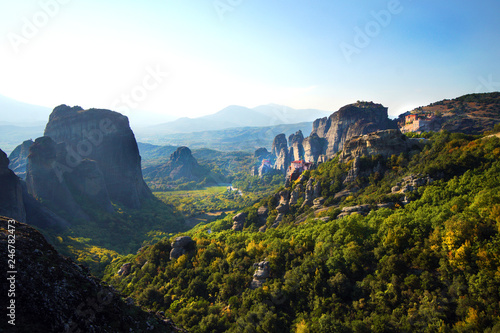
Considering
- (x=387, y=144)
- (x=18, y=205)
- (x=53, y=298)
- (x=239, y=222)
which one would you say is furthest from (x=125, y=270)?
(x=387, y=144)

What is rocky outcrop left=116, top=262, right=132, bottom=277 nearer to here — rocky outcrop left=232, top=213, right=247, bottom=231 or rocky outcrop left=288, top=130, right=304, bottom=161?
Result: rocky outcrop left=232, top=213, right=247, bottom=231

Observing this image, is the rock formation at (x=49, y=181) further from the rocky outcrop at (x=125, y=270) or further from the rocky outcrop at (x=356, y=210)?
the rocky outcrop at (x=356, y=210)

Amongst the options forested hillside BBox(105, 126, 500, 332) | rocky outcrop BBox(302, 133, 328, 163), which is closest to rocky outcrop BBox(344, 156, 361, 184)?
forested hillside BBox(105, 126, 500, 332)

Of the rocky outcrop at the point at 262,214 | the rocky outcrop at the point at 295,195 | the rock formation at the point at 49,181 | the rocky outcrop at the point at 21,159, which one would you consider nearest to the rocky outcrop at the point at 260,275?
the rocky outcrop at the point at 295,195

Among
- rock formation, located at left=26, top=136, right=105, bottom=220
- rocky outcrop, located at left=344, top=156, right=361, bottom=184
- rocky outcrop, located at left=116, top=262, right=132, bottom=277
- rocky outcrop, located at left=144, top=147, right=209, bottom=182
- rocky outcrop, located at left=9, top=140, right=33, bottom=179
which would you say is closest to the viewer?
rocky outcrop, located at left=116, top=262, right=132, bottom=277

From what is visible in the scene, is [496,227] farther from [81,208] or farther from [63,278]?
[81,208]

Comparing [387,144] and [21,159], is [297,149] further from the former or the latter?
[21,159]
